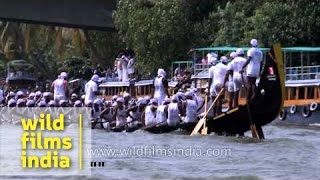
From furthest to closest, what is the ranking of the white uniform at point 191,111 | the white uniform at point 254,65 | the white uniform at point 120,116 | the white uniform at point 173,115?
1. the white uniform at point 120,116
2. the white uniform at point 173,115
3. the white uniform at point 191,111
4. the white uniform at point 254,65

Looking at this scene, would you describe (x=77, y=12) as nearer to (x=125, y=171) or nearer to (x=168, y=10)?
(x=168, y=10)

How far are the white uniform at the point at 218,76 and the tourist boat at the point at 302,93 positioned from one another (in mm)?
9364

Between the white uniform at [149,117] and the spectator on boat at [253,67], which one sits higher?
the spectator on boat at [253,67]

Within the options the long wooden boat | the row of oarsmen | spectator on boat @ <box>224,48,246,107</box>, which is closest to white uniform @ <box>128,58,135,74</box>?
the row of oarsmen

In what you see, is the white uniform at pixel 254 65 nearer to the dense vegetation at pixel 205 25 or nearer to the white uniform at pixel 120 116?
the white uniform at pixel 120 116

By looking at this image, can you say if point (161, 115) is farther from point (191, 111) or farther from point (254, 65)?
point (254, 65)

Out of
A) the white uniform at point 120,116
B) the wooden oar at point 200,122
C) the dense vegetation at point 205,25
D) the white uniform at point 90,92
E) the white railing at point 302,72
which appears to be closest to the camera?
the wooden oar at point 200,122

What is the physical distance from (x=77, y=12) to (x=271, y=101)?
2323 cm

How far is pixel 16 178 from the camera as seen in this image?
40.4ft

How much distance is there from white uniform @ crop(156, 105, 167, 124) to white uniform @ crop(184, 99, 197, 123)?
0.70 meters

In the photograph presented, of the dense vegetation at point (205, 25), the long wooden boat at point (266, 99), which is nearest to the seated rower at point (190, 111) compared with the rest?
the long wooden boat at point (266, 99)

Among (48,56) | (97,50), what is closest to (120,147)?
(97,50)

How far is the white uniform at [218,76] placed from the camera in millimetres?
19594

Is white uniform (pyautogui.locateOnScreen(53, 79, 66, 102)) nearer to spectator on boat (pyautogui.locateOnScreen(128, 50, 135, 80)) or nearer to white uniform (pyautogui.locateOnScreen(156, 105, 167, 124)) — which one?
white uniform (pyautogui.locateOnScreen(156, 105, 167, 124))
